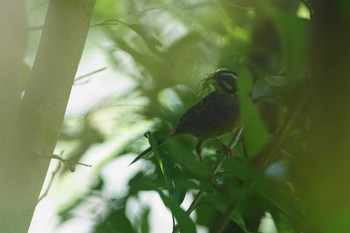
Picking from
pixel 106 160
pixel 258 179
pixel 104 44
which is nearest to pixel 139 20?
pixel 104 44

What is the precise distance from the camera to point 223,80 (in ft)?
2.33

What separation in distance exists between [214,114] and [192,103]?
5.3 inches

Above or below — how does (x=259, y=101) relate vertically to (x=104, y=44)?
below

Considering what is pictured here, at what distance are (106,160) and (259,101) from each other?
0.98 feet

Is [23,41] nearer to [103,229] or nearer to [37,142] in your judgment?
[37,142]

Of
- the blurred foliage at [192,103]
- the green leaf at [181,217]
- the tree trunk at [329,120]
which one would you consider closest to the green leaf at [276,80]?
the blurred foliage at [192,103]

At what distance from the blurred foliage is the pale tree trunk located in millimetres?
42

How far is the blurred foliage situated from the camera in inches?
12.5

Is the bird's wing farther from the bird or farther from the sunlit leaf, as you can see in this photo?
the sunlit leaf

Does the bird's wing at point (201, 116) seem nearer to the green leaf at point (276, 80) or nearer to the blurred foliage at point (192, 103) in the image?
the blurred foliage at point (192, 103)

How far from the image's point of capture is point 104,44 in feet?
2.44

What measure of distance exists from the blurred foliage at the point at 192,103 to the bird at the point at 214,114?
13 millimetres

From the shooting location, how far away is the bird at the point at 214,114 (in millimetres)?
664

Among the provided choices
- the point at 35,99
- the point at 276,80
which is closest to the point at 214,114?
the point at 35,99
